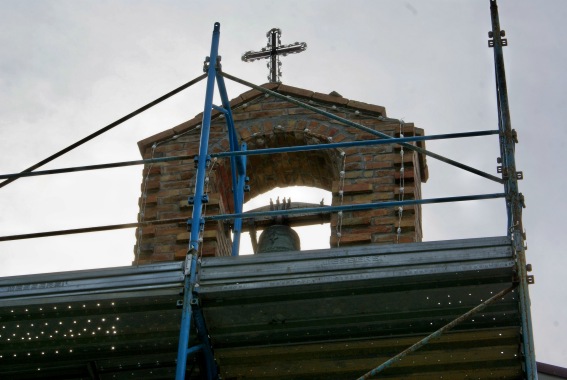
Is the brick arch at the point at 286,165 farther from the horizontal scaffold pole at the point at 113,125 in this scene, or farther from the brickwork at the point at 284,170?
the horizontal scaffold pole at the point at 113,125

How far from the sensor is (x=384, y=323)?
7.45m

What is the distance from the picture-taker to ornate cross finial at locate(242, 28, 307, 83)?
12328 mm

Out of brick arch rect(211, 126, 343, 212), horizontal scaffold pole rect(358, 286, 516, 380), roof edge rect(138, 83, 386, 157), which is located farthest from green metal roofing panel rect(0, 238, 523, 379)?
roof edge rect(138, 83, 386, 157)

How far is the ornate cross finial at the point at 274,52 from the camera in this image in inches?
485

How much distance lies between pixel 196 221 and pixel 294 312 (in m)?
0.80

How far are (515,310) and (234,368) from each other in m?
1.72

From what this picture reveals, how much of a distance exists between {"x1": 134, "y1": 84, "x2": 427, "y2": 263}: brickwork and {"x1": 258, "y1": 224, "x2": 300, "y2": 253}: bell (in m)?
0.53

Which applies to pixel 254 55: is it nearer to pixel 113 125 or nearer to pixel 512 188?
pixel 113 125

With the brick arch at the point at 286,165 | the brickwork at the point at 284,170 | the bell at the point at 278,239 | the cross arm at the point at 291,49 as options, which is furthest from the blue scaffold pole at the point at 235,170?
the cross arm at the point at 291,49

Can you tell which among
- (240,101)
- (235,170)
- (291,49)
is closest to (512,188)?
(235,170)

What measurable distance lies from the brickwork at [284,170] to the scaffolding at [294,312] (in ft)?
6.43

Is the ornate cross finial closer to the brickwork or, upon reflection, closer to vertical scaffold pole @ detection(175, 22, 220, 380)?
the brickwork

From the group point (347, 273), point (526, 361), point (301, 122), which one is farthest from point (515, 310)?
point (301, 122)

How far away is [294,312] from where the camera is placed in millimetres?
7359
